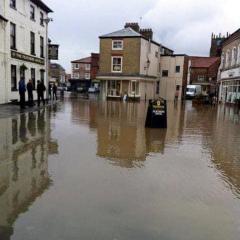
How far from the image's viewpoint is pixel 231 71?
37062 millimetres

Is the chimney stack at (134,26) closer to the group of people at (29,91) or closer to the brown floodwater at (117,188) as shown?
the group of people at (29,91)

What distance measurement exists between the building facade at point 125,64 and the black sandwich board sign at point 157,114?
27556 mm

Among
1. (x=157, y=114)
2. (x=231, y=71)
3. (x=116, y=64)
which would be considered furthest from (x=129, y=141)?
(x=116, y=64)

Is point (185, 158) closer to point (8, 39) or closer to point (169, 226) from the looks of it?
point (169, 226)

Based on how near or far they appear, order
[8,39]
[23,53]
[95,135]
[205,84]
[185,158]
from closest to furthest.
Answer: [185,158], [95,135], [8,39], [23,53], [205,84]

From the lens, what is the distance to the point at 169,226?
4.69 metres

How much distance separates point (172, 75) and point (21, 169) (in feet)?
147

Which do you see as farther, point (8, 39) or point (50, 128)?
point (8, 39)

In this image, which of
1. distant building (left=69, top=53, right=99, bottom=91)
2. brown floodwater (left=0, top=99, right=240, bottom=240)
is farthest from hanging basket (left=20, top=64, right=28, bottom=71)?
distant building (left=69, top=53, right=99, bottom=91)

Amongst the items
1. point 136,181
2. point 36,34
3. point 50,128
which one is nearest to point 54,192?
point 136,181

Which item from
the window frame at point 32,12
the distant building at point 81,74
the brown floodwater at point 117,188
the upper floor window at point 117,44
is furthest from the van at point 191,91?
the brown floodwater at point 117,188

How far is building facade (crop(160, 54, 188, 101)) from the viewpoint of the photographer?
50.0 meters

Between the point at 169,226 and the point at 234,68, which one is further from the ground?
the point at 234,68

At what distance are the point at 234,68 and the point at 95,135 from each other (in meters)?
27.6
